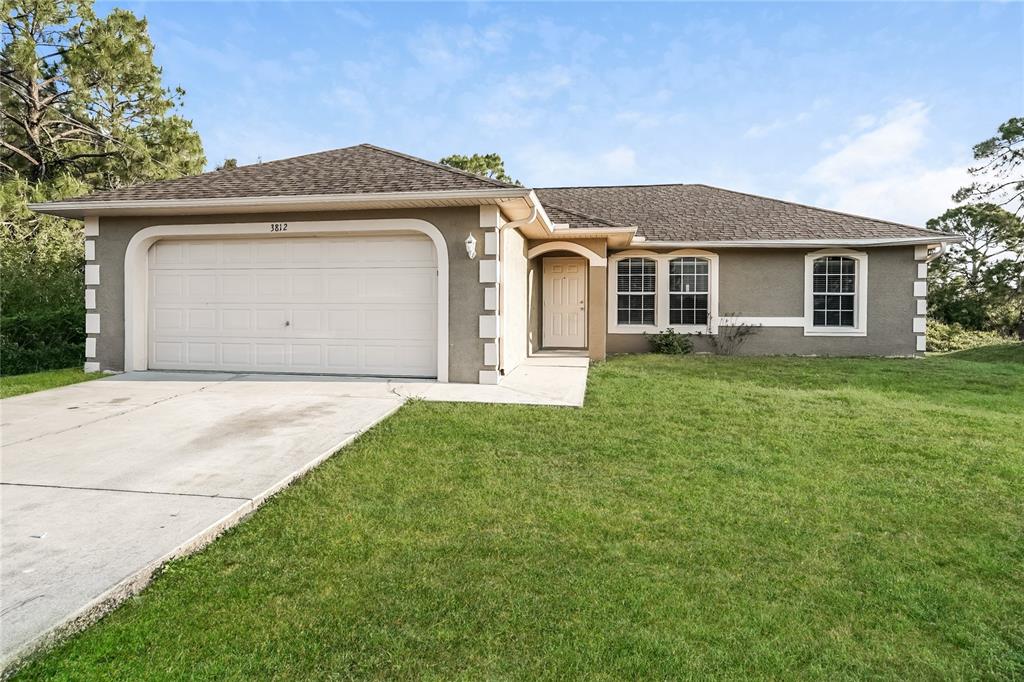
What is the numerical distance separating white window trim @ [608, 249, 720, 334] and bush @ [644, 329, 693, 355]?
180 mm

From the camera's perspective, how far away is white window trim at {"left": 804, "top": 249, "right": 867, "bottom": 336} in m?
13.1

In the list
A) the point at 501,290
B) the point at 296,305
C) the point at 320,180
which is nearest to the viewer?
the point at 501,290

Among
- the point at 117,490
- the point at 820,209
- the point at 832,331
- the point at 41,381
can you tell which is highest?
the point at 820,209

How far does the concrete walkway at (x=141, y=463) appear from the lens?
2746 mm

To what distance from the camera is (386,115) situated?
19484 mm

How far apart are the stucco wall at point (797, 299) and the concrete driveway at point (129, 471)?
906 cm

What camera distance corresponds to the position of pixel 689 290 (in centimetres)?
1359

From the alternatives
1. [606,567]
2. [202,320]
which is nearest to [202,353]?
[202,320]

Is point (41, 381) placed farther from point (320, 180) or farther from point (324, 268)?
point (320, 180)

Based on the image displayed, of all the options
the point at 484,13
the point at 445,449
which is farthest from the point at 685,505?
the point at 484,13

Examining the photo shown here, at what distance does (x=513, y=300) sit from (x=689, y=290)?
541 centimetres

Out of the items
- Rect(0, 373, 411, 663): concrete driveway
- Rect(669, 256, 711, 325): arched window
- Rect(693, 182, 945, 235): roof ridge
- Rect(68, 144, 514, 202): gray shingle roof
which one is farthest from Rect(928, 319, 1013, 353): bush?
Rect(0, 373, 411, 663): concrete driveway

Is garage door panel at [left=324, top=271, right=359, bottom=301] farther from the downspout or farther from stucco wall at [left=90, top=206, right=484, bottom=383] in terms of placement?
the downspout

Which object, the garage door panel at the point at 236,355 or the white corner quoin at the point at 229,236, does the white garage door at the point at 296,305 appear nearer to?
the garage door panel at the point at 236,355
